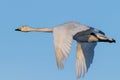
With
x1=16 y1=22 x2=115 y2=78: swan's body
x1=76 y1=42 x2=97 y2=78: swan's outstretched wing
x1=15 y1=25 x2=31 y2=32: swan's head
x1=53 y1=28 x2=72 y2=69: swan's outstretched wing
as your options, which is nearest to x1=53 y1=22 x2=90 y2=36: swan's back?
x1=16 y1=22 x2=115 y2=78: swan's body

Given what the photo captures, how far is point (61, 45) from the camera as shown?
18203 mm

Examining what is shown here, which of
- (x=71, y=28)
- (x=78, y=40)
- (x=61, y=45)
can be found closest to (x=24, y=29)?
(x=78, y=40)

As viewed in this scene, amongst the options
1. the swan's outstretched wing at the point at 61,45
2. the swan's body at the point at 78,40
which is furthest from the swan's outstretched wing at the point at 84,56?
the swan's outstretched wing at the point at 61,45

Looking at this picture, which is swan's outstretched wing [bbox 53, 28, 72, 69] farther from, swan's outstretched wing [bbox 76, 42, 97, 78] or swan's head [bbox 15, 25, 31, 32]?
swan's head [bbox 15, 25, 31, 32]

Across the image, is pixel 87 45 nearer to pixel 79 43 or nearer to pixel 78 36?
pixel 79 43

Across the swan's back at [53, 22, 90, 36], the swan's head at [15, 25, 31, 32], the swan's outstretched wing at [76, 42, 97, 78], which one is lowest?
the swan's outstretched wing at [76, 42, 97, 78]

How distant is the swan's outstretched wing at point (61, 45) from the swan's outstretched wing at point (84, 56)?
12.7 feet

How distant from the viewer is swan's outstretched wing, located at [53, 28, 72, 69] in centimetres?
1753

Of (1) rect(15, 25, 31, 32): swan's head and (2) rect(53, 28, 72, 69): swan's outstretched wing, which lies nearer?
(2) rect(53, 28, 72, 69): swan's outstretched wing

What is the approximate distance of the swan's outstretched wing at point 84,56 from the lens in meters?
22.9

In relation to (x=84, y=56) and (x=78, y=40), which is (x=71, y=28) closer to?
(x=78, y=40)

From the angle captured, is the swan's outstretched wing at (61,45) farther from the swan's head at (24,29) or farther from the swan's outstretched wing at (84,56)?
the swan's head at (24,29)

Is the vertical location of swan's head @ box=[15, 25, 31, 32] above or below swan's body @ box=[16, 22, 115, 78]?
above

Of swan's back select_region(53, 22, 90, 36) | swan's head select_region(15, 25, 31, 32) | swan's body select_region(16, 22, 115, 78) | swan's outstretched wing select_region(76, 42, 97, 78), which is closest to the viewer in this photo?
swan's body select_region(16, 22, 115, 78)
